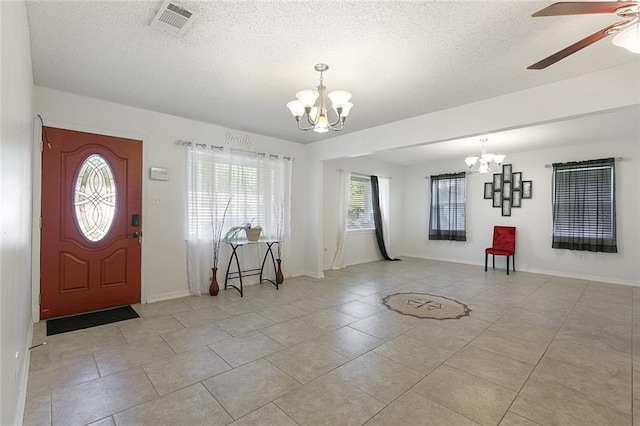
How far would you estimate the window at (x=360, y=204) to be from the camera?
691 cm

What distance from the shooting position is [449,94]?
10.6 feet

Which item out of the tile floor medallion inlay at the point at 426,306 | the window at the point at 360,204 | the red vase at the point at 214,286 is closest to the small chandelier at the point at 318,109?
the tile floor medallion inlay at the point at 426,306

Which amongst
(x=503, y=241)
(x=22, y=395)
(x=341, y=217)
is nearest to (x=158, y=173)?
(x=22, y=395)

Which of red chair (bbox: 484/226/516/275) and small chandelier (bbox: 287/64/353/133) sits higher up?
small chandelier (bbox: 287/64/353/133)

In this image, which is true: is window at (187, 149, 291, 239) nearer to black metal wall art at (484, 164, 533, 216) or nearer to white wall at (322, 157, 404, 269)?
white wall at (322, 157, 404, 269)

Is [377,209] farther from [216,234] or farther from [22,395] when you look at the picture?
[22,395]

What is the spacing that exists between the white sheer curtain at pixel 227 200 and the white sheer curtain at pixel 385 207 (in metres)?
3.11

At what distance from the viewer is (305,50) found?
2.37m

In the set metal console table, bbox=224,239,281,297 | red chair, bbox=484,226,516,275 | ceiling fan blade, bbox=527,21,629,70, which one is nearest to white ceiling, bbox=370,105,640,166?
red chair, bbox=484,226,516,275

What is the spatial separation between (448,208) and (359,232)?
2.34 meters

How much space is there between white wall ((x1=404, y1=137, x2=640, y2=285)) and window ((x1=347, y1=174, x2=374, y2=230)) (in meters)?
1.54

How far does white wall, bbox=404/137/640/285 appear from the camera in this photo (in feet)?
16.8

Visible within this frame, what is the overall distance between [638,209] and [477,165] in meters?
2.71

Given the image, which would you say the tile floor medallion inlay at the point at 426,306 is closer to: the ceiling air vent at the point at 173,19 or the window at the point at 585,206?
the window at the point at 585,206
